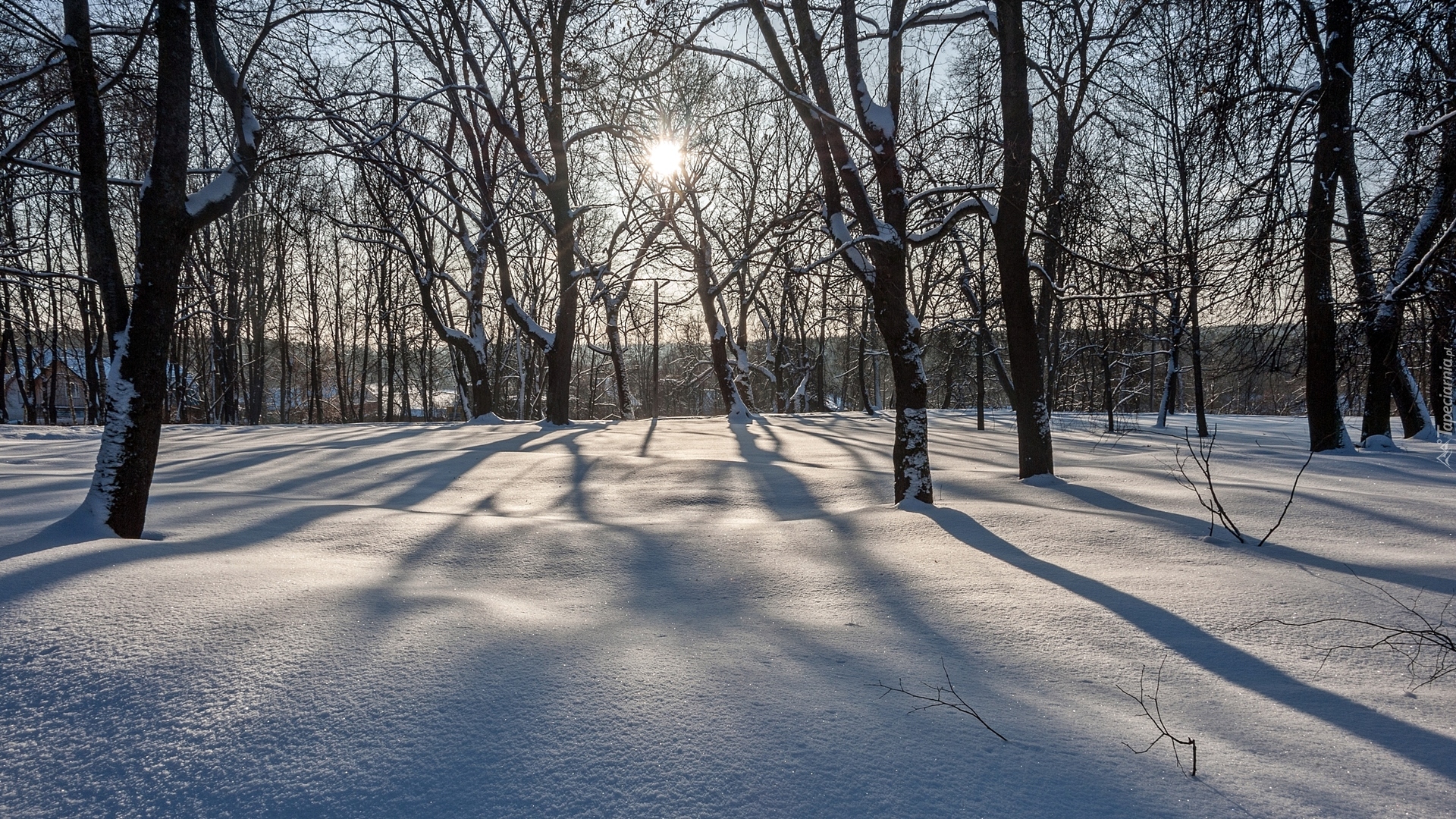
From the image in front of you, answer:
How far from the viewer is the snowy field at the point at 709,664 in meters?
1.52

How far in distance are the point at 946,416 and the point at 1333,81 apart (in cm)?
1202

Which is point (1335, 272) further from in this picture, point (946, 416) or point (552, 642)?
point (946, 416)

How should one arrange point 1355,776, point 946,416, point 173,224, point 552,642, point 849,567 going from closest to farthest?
point 1355,776, point 552,642, point 849,567, point 173,224, point 946,416

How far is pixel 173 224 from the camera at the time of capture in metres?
3.80

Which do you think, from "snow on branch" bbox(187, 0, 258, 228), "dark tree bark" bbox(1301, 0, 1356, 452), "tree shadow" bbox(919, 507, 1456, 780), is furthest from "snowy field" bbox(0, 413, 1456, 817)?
"dark tree bark" bbox(1301, 0, 1356, 452)

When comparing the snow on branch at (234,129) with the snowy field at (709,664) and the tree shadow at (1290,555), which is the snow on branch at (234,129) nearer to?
the snowy field at (709,664)

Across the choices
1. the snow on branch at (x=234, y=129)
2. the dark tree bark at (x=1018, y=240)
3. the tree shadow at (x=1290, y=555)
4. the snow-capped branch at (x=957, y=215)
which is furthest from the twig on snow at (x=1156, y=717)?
the snow on branch at (x=234, y=129)

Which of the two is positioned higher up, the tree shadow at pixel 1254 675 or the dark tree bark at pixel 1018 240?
the dark tree bark at pixel 1018 240

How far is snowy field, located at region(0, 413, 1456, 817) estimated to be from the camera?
152cm

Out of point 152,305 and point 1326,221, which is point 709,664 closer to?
point 152,305

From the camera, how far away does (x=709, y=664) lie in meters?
2.18

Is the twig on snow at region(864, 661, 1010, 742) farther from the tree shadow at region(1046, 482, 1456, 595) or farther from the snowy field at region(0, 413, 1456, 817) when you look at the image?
the tree shadow at region(1046, 482, 1456, 595)

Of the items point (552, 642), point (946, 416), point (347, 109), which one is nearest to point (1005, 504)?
point (552, 642)

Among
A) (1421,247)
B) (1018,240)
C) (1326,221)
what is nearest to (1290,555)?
(1018,240)
